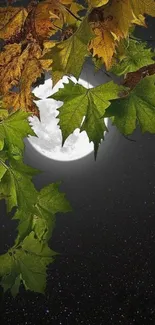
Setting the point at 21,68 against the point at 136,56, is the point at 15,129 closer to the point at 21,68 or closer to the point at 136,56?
the point at 21,68

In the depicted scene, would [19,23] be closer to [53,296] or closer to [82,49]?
[82,49]

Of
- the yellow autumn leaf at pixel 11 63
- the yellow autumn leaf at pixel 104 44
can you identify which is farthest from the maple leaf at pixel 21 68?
the yellow autumn leaf at pixel 104 44

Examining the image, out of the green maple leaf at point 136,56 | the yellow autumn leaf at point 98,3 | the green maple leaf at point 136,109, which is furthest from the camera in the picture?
the green maple leaf at point 136,56

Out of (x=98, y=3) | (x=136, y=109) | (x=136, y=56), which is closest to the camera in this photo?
(x=98, y=3)

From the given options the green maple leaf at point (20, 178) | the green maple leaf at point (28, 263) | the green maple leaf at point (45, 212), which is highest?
the green maple leaf at point (20, 178)

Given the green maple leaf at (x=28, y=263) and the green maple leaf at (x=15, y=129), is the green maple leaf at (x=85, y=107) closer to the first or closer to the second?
the green maple leaf at (x=15, y=129)

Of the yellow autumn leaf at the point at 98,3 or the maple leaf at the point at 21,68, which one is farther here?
the maple leaf at the point at 21,68

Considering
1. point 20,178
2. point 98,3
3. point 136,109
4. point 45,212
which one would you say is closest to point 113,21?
point 98,3

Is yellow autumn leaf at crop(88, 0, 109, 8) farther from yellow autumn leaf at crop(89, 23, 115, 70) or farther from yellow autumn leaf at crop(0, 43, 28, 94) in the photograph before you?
yellow autumn leaf at crop(0, 43, 28, 94)
